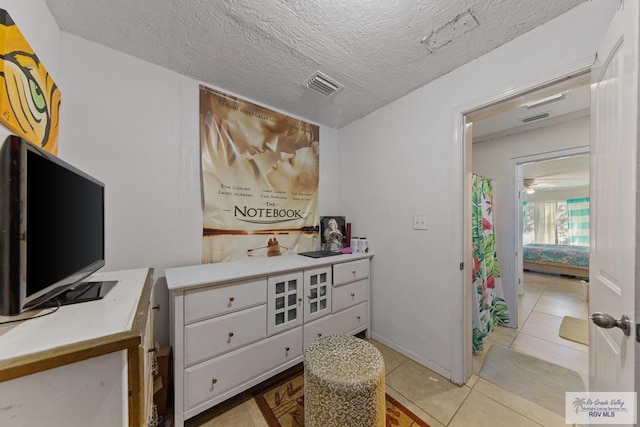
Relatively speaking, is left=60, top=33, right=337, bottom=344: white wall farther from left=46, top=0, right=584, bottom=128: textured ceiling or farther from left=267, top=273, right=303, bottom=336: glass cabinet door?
left=267, top=273, right=303, bottom=336: glass cabinet door

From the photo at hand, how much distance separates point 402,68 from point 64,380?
225 centimetres

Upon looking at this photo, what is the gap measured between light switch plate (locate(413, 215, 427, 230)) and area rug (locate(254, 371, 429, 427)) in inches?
49.7

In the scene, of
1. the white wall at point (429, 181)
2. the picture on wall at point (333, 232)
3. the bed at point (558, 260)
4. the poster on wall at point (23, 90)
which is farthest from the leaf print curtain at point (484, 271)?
the bed at point (558, 260)

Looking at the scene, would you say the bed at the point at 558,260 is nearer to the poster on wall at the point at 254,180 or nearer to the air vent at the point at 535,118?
the air vent at the point at 535,118

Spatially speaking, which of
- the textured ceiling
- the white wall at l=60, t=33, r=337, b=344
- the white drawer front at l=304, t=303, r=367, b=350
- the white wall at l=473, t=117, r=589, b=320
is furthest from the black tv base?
the white wall at l=473, t=117, r=589, b=320

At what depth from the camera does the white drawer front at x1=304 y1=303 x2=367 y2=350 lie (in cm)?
177

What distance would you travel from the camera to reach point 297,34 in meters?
1.36

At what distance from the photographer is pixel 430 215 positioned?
1.84 metres

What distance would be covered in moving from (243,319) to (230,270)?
0.34 m

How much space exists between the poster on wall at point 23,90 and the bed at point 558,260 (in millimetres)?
7520

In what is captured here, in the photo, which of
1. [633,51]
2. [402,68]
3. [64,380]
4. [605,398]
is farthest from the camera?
[402,68]

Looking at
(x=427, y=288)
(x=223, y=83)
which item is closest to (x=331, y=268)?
(x=427, y=288)

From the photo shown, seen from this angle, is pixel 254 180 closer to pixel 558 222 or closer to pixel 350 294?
pixel 350 294

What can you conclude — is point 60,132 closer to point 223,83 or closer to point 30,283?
point 223,83
